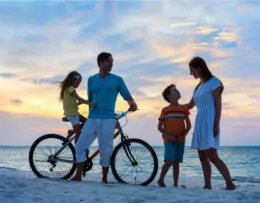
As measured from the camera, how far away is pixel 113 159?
673 centimetres

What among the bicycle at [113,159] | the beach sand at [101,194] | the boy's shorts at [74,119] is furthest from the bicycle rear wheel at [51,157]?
the beach sand at [101,194]

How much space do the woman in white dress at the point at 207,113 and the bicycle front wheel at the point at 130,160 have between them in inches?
31.8

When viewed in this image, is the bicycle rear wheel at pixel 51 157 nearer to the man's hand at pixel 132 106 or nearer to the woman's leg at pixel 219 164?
the man's hand at pixel 132 106

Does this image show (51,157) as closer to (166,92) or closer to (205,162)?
(166,92)

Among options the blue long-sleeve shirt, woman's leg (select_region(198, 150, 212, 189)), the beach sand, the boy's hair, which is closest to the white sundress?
woman's leg (select_region(198, 150, 212, 189))

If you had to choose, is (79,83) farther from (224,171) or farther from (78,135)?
(224,171)

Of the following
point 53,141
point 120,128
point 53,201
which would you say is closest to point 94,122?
point 120,128

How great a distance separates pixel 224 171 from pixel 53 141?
2920 millimetres

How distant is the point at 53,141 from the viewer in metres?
7.29

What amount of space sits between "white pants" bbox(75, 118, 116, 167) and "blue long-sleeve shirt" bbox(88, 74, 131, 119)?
0.11 meters

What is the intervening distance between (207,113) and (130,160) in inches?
57.2

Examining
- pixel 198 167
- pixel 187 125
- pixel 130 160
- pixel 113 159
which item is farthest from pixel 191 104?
pixel 198 167

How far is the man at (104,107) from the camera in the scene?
6605 millimetres

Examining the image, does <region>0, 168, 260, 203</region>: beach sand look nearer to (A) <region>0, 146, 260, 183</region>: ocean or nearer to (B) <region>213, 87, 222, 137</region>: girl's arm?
(B) <region>213, 87, 222, 137</region>: girl's arm
